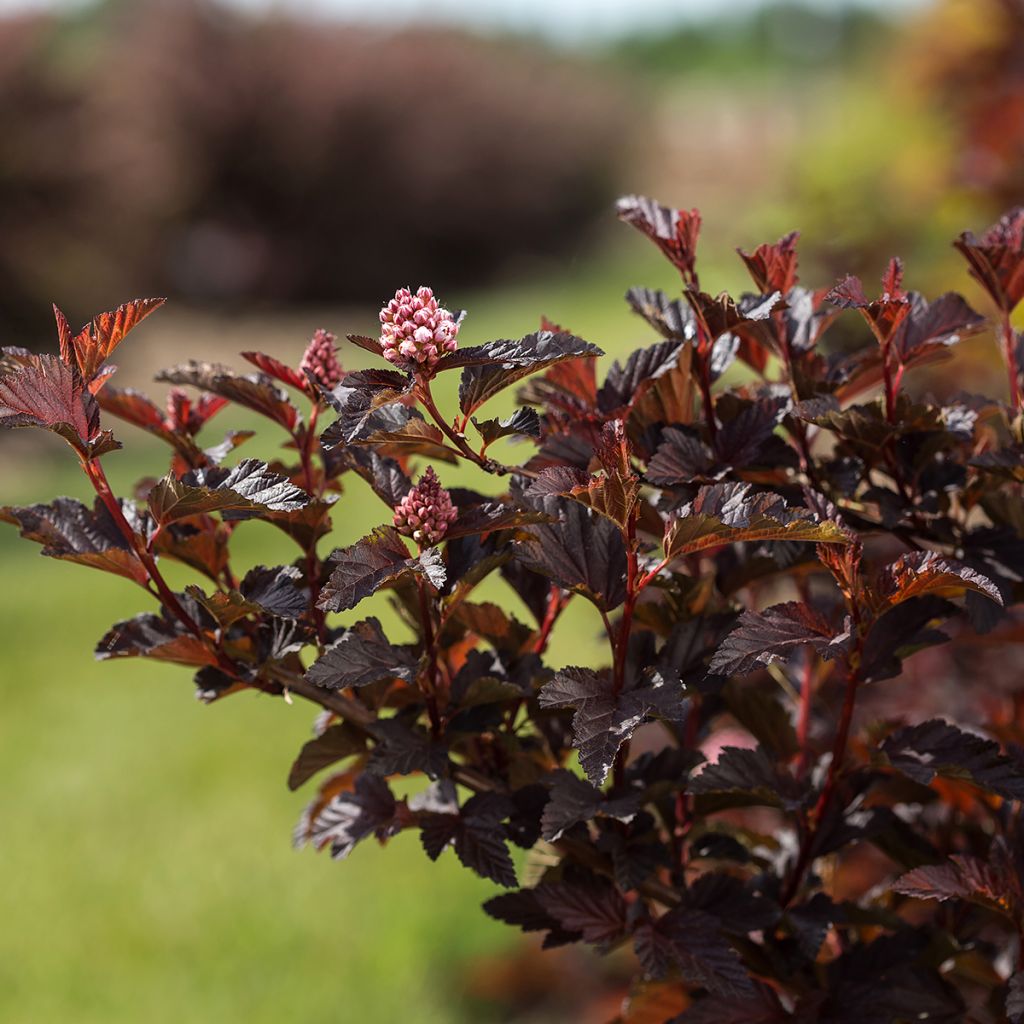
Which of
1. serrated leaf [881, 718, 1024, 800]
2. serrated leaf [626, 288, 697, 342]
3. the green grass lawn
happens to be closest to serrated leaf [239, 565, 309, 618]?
serrated leaf [626, 288, 697, 342]

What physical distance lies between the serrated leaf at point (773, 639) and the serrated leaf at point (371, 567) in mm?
188

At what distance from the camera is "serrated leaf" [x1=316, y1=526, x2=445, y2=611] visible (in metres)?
0.79

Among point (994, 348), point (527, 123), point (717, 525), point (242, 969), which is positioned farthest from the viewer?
point (527, 123)

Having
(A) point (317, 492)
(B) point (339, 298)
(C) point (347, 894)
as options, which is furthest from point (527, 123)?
(A) point (317, 492)

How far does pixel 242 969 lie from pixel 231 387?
7.91 ft

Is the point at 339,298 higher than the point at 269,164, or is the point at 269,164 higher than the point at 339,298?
the point at 269,164

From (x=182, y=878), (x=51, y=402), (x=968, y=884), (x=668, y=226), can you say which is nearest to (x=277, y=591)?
(x=51, y=402)

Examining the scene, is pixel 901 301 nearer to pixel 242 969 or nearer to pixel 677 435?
pixel 677 435

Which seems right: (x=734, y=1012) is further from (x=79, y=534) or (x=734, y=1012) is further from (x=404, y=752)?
(x=79, y=534)

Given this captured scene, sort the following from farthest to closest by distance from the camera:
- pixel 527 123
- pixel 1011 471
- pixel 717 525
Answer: pixel 527 123 → pixel 1011 471 → pixel 717 525

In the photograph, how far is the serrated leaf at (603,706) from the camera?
78cm

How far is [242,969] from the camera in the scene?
301cm

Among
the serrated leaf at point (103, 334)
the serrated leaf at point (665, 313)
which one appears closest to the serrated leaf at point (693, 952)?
the serrated leaf at point (665, 313)

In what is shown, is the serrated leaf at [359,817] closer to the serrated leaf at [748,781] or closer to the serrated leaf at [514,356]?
the serrated leaf at [748,781]
